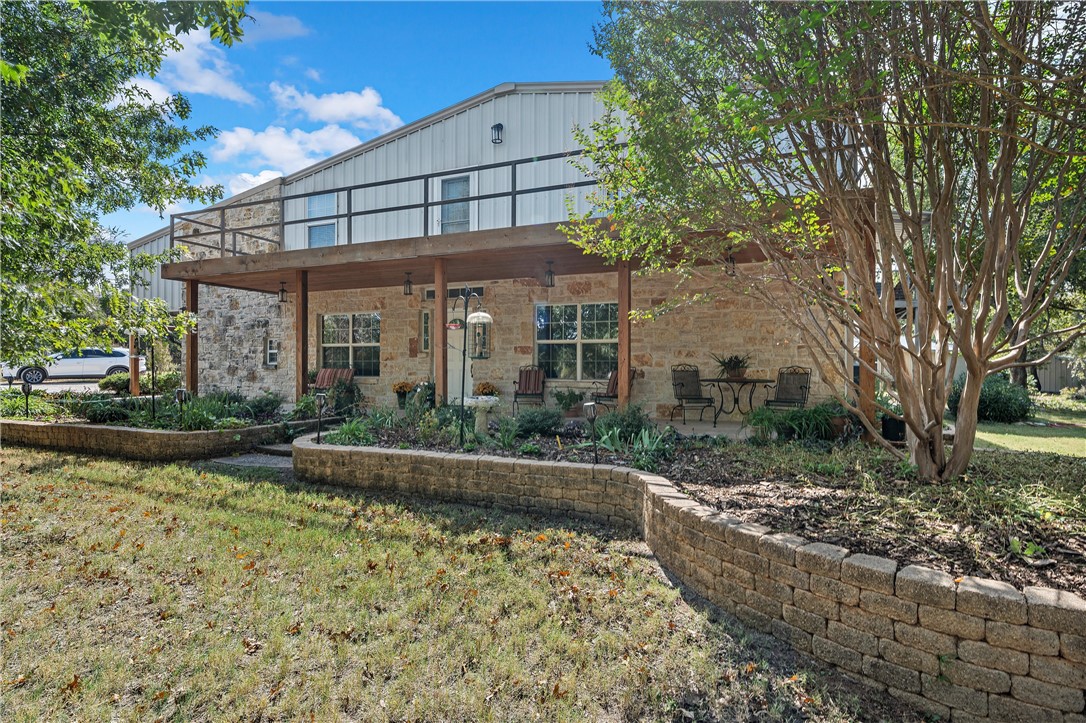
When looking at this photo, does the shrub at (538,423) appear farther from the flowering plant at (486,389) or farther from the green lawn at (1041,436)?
the green lawn at (1041,436)

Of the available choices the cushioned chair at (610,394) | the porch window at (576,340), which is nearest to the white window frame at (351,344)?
the porch window at (576,340)

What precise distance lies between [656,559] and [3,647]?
346 centimetres

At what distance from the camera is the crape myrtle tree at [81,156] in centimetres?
301

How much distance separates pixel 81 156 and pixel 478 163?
640 centimetres

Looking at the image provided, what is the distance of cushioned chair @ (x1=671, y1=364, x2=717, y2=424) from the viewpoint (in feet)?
26.1

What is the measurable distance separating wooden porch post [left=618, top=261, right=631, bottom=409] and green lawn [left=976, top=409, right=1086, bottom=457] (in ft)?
14.2

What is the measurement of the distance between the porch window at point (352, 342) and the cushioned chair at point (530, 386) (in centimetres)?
338

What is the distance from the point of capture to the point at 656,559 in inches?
137

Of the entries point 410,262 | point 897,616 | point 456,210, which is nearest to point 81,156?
point 410,262

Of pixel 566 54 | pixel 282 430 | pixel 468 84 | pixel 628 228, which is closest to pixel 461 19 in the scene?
pixel 566 54

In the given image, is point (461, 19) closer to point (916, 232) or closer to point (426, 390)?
point (426, 390)

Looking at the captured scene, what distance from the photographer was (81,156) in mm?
5531

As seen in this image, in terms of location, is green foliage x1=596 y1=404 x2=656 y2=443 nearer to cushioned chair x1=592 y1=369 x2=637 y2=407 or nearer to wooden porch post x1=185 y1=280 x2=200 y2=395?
cushioned chair x1=592 y1=369 x2=637 y2=407

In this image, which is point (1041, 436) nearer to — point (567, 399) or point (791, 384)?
point (791, 384)
